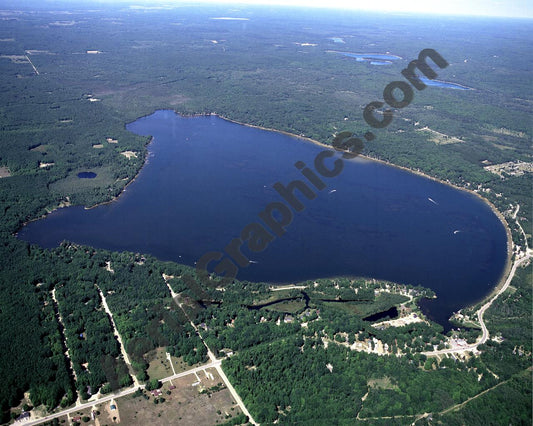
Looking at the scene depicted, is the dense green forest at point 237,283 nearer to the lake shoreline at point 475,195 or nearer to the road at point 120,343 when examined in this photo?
the road at point 120,343

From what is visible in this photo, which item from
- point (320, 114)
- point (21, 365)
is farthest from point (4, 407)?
point (320, 114)

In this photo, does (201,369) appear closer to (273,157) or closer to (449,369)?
(449,369)

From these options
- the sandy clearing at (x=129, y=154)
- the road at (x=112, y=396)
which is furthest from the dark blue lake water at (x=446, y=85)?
the road at (x=112, y=396)

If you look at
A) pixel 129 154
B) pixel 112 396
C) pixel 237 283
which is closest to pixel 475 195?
pixel 237 283

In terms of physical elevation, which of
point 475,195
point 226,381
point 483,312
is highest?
point 475,195

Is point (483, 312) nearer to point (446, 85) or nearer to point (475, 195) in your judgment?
point (475, 195)

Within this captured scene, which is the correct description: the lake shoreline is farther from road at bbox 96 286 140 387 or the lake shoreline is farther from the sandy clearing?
road at bbox 96 286 140 387

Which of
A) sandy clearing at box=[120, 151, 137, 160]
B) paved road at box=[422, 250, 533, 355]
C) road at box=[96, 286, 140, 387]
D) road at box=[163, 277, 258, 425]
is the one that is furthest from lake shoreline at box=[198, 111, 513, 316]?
road at box=[96, 286, 140, 387]

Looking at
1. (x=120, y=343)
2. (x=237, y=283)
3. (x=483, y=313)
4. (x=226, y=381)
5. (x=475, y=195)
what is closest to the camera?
(x=226, y=381)
